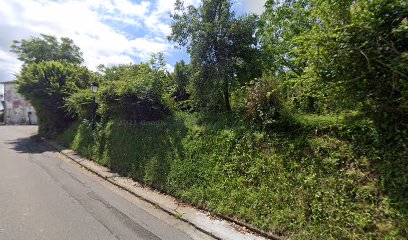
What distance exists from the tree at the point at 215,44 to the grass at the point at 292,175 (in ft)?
4.06

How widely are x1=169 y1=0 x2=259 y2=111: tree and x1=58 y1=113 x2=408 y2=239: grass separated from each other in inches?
48.8

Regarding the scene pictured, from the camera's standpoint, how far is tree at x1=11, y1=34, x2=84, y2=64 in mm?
24641

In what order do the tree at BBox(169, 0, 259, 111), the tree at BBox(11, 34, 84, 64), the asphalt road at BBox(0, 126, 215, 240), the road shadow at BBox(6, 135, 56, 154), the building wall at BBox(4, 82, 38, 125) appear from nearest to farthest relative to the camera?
the asphalt road at BBox(0, 126, 215, 240) → the tree at BBox(169, 0, 259, 111) → the road shadow at BBox(6, 135, 56, 154) → the tree at BBox(11, 34, 84, 64) → the building wall at BBox(4, 82, 38, 125)

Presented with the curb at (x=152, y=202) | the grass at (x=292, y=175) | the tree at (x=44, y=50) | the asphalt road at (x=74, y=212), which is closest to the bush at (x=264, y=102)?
the grass at (x=292, y=175)

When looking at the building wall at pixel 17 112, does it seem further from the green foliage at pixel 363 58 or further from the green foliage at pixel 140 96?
the green foliage at pixel 363 58

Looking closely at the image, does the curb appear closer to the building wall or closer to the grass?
the grass

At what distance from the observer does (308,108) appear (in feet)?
23.4

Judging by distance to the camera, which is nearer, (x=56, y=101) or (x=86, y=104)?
(x=86, y=104)

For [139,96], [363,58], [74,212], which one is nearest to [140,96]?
[139,96]

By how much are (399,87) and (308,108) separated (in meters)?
3.32

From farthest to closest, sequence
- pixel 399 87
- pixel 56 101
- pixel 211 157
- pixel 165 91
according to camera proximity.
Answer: pixel 56 101, pixel 165 91, pixel 211 157, pixel 399 87

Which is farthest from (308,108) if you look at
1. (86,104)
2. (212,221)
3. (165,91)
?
(86,104)

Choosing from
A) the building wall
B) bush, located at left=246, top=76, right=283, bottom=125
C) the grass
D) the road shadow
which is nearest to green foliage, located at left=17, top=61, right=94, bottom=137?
the road shadow

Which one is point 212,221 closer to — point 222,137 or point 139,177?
point 222,137
